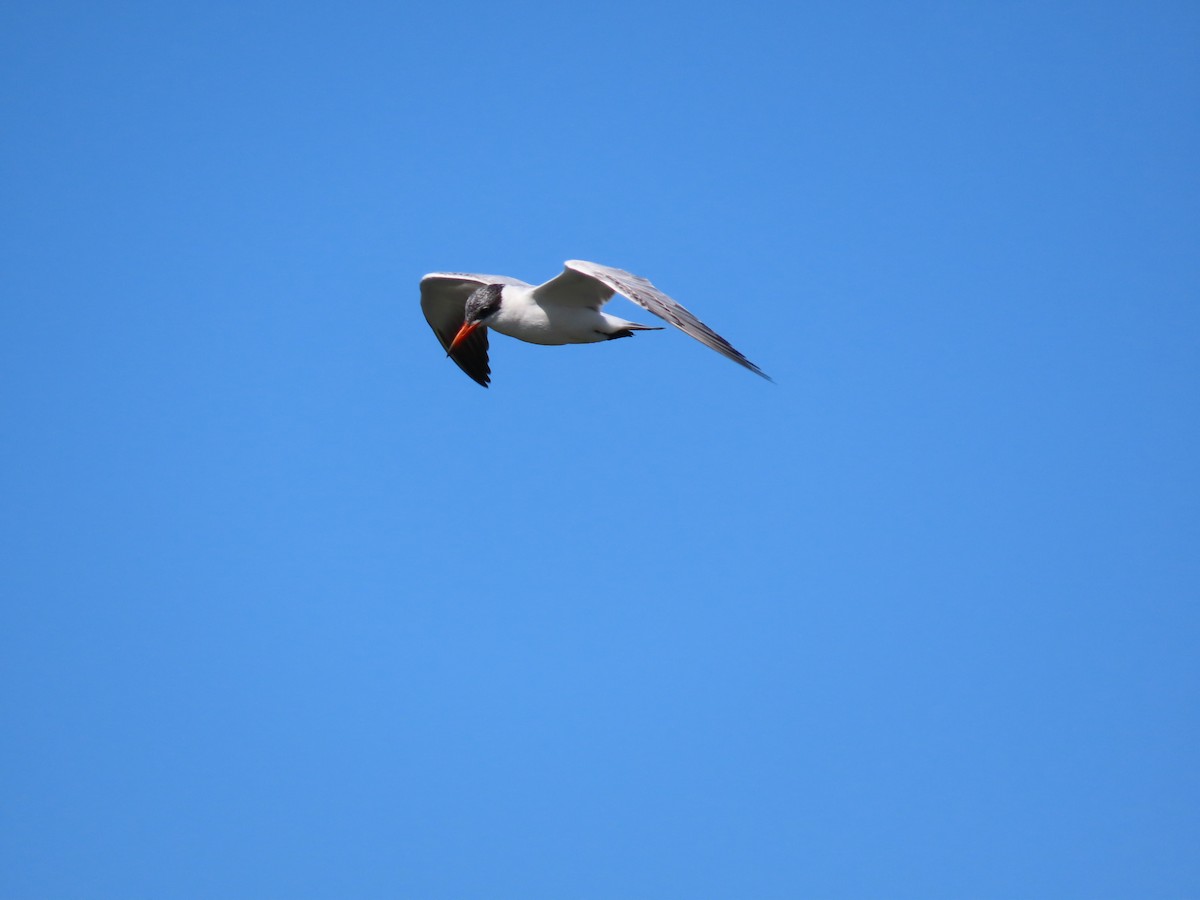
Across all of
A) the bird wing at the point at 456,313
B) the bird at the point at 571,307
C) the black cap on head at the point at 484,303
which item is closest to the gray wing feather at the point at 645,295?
the bird at the point at 571,307

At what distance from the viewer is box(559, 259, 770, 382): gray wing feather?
35.9ft

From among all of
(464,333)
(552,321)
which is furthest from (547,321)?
(464,333)

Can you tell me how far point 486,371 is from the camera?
682 inches

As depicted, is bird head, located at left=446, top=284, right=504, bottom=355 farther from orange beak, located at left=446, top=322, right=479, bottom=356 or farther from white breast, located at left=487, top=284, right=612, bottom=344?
white breast, located at left=487, top=284, right=612, bottom=344

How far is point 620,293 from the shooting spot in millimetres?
11617

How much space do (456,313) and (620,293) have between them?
6407mm

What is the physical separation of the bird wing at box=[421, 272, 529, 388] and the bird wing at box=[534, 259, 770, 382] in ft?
9.73

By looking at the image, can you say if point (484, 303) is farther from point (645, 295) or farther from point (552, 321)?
point (645, 295)

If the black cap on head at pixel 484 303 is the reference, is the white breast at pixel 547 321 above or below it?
below

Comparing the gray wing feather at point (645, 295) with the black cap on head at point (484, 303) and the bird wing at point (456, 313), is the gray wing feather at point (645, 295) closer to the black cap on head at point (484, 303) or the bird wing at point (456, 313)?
the black cap on head at point (484, 303)

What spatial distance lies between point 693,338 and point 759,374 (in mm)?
1097

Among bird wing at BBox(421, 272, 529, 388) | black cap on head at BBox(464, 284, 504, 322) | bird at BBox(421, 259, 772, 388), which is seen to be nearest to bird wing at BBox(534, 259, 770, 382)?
bird at BBox(421, 259, 772, 388)

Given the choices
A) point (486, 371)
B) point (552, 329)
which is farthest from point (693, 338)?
point (486, 371)

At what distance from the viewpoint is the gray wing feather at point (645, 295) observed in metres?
10.9
